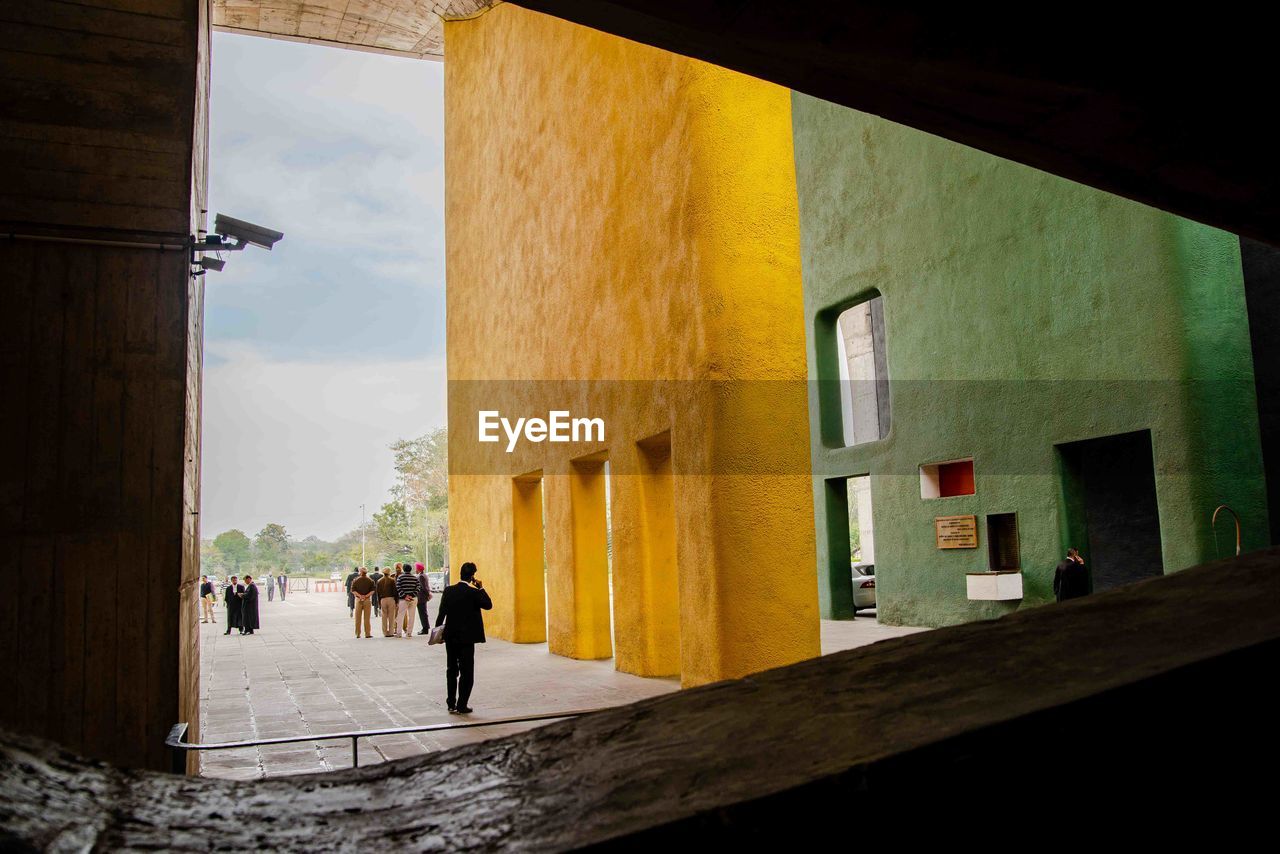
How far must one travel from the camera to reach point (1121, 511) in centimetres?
1459

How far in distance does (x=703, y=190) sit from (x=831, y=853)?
8850 millimetres

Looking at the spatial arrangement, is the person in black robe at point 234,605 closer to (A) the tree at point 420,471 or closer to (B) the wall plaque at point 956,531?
(B) the wall plaque at point 956,531

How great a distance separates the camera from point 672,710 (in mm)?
1799

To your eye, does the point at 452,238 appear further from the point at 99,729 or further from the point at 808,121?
the point at 99,729

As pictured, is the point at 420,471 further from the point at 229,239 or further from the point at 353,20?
the point at 229,239

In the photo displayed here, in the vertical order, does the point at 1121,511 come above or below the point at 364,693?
above

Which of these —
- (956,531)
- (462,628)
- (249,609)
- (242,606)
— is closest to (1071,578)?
(956,531)

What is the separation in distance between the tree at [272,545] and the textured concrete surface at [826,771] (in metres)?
113

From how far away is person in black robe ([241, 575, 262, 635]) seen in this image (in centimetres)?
2019

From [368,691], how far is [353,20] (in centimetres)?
1694

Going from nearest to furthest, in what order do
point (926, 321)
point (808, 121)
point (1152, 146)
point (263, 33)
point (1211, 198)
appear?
point (1152, 146) → point (1211, 198) → point (926, 321) → point (808, 121) → point (263, 33)

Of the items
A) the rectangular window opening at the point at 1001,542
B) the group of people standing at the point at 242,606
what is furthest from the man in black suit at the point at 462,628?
the group of people standing at the point at 242,606

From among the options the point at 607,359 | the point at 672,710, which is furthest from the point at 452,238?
the point at 672,710

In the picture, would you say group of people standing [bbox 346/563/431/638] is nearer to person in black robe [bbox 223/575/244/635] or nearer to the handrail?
person in black robe [bbox 223/575/244/635]
